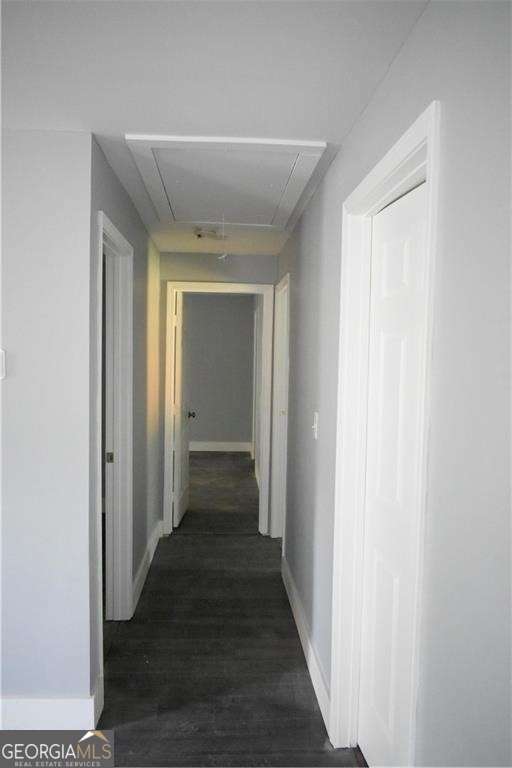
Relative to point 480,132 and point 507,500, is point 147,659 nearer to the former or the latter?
point 507,500

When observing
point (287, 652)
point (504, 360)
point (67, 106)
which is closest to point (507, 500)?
point (504, 360)

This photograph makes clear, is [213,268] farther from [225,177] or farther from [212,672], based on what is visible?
[212,672]

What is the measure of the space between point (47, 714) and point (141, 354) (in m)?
2.08

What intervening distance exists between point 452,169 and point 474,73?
183 millimetres

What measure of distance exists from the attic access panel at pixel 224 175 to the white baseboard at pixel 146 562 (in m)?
2.32

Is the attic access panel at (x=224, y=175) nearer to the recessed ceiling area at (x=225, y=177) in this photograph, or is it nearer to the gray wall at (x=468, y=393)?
the recessed ceiling area at (x=225, y=177)

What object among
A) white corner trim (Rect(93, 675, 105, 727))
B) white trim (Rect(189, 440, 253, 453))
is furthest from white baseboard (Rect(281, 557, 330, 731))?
white trim (Rect(189, 440, 253, 453))

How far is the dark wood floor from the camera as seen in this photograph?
83.2 inches

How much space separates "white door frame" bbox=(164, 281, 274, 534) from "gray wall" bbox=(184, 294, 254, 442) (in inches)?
147

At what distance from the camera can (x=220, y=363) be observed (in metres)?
8.48

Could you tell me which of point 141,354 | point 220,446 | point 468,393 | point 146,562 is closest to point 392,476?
point 468,393

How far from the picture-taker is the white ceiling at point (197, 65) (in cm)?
137

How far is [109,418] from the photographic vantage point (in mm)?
3053

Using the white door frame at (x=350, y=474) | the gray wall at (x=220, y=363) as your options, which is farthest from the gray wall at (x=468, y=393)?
the gray wall at (x=220, y=363)
